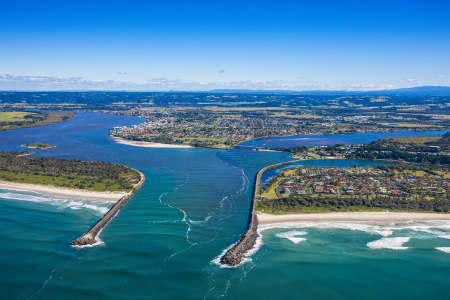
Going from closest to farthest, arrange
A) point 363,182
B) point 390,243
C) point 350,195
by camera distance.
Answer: point 390,243
point 350,195
point 363,182

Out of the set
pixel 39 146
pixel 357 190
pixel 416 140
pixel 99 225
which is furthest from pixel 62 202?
pixel 416 140

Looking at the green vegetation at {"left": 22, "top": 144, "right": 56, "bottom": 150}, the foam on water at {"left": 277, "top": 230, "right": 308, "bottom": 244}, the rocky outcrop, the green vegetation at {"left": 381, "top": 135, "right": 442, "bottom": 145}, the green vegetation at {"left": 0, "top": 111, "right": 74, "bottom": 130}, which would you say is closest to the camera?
the rocky outcrop

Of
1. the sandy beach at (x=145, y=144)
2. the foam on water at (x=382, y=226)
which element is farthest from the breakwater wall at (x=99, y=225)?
the sandy beach at (x=145, y=144)

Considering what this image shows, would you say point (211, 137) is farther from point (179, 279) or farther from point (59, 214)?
point (179, 279)

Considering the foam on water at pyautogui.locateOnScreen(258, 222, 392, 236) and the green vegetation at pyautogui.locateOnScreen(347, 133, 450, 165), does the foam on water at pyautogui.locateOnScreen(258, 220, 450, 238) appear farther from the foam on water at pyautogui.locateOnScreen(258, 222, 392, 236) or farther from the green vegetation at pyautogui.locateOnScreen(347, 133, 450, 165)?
the green vegetation at pyautogui.locateOnScreen(347, 133, 450, 165)

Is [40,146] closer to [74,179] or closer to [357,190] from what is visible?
[74,179]

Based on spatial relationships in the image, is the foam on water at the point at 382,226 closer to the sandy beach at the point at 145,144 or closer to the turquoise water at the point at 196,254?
the turquoise water at the point at 196,254

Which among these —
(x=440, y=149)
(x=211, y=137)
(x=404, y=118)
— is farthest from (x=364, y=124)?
(x=211, y=137)

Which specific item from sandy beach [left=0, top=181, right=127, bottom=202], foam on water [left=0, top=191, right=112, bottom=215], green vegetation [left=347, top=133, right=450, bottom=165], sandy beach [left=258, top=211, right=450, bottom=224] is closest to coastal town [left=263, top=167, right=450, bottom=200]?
sandy beach [left=258, top=211, right=450, bottom=224]
